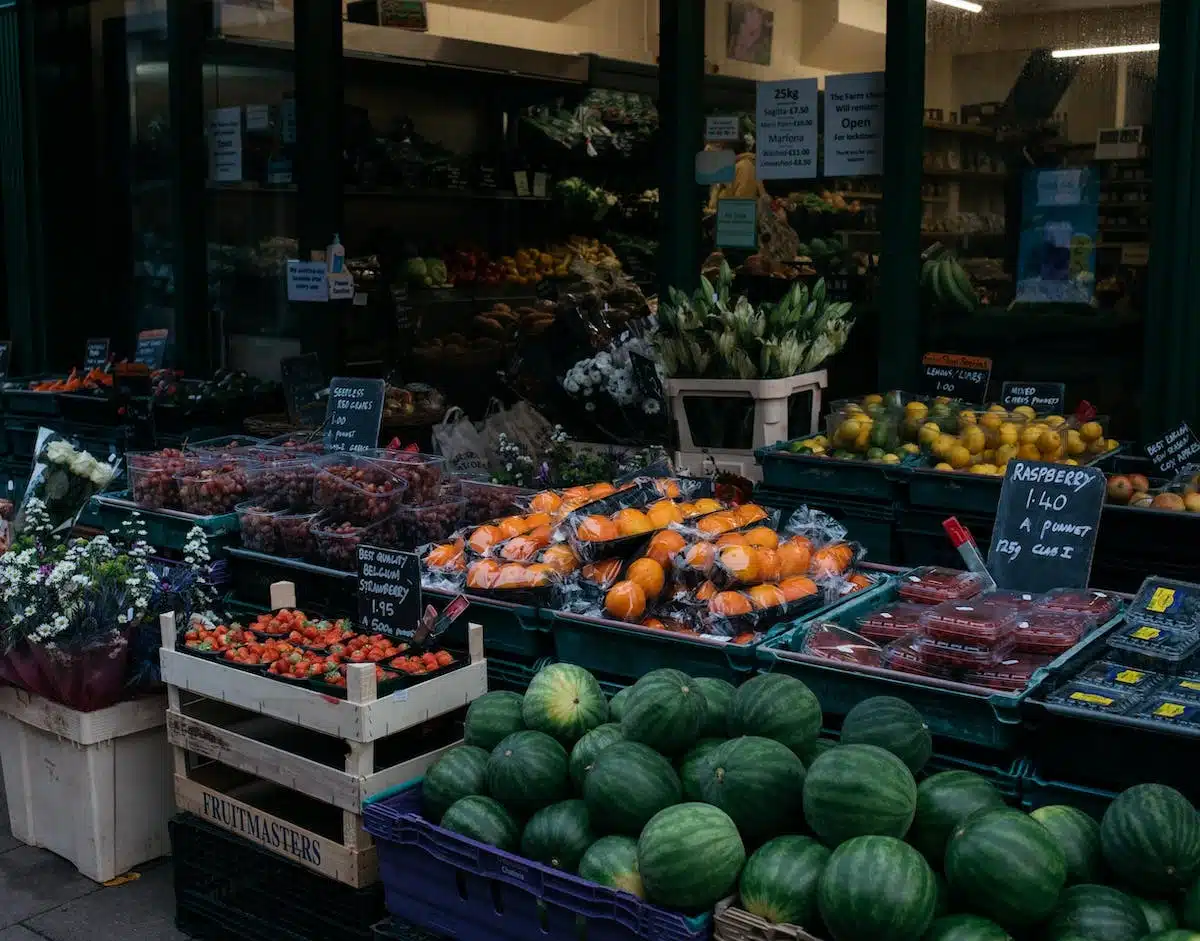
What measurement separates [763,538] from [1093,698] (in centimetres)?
132

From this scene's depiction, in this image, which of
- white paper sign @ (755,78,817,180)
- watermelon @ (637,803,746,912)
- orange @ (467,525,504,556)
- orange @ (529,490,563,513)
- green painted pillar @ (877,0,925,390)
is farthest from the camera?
white paper sign @ (755,78,817,180)

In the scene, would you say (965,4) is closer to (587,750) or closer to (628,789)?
(587,750)

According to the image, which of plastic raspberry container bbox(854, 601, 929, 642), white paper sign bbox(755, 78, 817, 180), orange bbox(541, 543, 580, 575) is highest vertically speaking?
white paper sign bbox(755, 78, 817, 180)

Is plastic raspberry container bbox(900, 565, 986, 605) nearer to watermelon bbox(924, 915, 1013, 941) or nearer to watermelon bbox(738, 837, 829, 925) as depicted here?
watermelon bbox(738, 837, 829, 925)

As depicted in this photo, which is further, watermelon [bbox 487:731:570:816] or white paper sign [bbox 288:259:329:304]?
white paper sign [bbox 288:259:329:304]

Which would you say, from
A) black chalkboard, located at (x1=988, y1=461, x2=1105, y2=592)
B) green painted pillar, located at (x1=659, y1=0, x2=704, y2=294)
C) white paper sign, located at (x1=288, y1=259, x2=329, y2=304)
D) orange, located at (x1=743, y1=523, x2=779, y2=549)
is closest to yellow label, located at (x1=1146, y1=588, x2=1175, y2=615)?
black chalkboard, located at (x1=988, y1=461, x2=1105, y2=592)

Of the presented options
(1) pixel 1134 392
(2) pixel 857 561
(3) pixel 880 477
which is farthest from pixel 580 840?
(1) pixel 1134 392

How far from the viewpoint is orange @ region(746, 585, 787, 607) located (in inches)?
156

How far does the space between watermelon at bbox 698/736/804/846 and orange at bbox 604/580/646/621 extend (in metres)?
1.04

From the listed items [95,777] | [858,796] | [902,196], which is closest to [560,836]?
[858,796]

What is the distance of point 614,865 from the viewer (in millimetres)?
2979

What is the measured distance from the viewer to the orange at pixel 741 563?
159 inches

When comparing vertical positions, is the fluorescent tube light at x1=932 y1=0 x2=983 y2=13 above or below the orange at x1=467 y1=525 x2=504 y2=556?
above

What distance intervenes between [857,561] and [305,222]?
4971 mm
